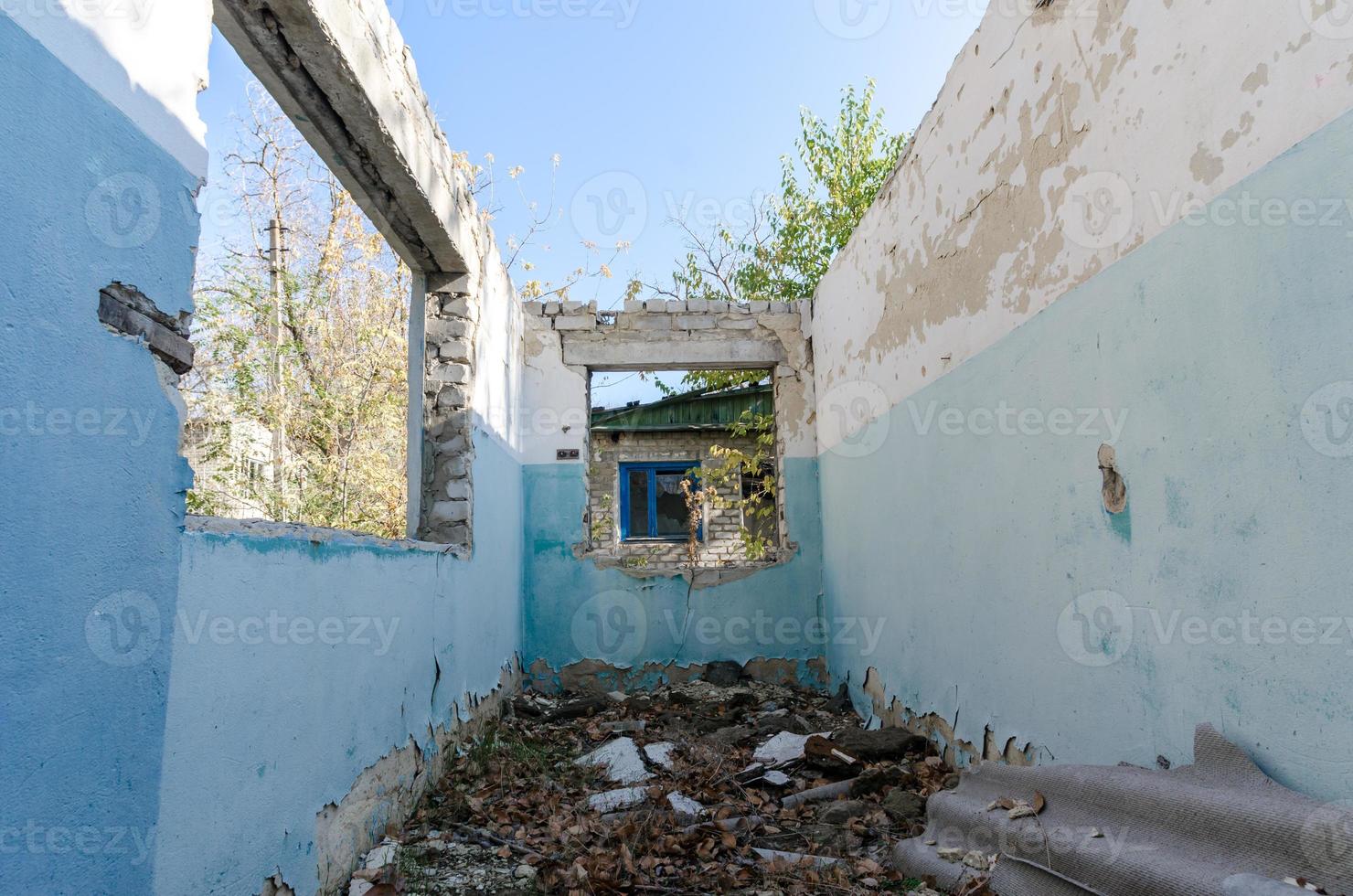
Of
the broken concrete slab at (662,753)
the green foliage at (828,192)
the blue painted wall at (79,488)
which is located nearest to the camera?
the blue painted wall at (79,488)

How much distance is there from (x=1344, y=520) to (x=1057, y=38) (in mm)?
2070

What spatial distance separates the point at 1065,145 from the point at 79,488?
10.3 feet

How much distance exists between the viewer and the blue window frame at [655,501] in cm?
1228

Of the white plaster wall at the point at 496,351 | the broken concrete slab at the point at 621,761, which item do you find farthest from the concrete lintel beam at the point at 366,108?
the broken concrete slab at the point at 621,761

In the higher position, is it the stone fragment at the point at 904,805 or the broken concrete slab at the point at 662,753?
the stone fragment at the point at 904,805

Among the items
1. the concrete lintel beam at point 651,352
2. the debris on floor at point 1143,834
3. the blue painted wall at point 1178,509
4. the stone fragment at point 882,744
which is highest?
the concrete lintel beam at point 651,352

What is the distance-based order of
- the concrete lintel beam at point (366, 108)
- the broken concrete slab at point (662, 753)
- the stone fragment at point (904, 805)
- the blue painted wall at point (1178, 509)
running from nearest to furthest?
the blue painted wall at point (1178, 509) → the concrete lintel beam at point (366, 108) → the stone fragment at point (904, 805) → the broken concrete slab at point (662, 753)

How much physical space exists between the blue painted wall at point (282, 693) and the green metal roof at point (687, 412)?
308 inches

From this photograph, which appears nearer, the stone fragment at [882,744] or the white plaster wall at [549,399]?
the stone fragment at [882,744]

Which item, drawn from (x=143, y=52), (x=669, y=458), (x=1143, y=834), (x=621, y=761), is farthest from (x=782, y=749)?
(x=669, y=458)

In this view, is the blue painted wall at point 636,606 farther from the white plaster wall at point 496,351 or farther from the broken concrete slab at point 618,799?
the broken concrete slab at point 618,799

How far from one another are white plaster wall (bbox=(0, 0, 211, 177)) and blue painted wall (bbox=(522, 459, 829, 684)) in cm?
483

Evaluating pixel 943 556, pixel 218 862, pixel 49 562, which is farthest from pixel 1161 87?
pixel 218 862

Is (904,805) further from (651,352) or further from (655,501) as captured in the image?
(655,501)
